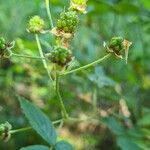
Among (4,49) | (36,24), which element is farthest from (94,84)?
(4,49)

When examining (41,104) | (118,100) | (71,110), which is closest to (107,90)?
(118,100)

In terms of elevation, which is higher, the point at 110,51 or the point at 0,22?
the point at 0,22

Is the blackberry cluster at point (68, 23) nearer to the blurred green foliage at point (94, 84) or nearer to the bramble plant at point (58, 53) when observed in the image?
the bramble plant at point (58, 53)

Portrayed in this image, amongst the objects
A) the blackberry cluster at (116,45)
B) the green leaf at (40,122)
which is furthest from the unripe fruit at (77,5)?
the green leaf at (40,122)

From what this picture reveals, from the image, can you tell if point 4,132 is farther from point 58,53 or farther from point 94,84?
point 94,84

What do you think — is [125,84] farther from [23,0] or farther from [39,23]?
[39,23]
